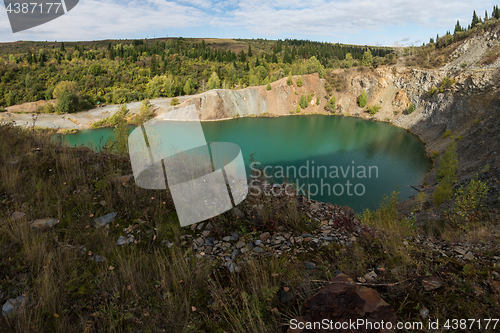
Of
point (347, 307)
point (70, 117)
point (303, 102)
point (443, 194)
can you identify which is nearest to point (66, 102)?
point (70, 117)

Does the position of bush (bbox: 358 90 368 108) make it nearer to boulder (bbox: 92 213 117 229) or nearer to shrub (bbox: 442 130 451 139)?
shrub (bbox: 442 130 451 139)

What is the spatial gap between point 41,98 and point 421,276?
58305 millimetres

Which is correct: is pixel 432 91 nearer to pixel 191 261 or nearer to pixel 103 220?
pixel 191 261

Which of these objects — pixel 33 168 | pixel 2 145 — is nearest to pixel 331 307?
pixel 33 168

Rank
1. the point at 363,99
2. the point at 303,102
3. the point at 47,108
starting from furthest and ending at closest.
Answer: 1. the point at 303,102
2. the point at 363,99
3. the point at 47,108

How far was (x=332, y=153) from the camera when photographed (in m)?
23.2

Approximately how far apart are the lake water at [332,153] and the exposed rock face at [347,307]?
15.4ft

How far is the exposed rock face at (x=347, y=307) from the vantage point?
170 centimetres

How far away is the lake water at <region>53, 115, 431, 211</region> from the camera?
1473 cm

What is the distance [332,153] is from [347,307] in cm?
2259

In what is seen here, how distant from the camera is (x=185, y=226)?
11.2 feet

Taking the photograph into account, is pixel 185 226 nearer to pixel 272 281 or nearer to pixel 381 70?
pixel 272 281

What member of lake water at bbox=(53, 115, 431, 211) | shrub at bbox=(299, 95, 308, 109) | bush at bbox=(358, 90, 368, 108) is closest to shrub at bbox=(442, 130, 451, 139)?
lake water at bbox=(53, 115, 431, 211)

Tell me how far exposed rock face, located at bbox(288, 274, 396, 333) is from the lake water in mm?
4680
